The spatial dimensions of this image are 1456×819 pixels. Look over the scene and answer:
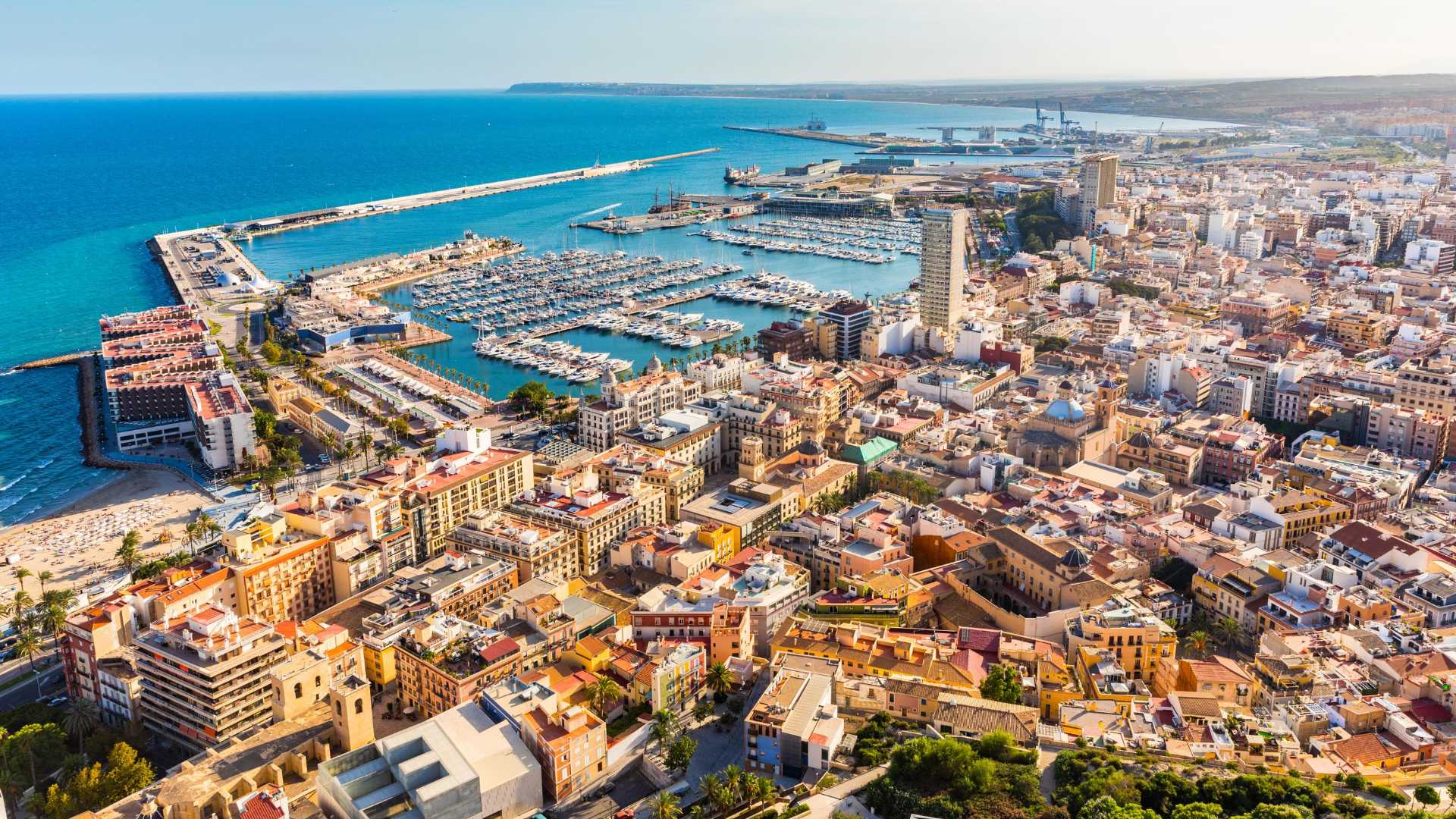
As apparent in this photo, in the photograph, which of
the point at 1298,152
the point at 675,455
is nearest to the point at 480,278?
the point at 675,455

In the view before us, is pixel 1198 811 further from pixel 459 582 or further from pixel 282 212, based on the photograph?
pixel 282 212

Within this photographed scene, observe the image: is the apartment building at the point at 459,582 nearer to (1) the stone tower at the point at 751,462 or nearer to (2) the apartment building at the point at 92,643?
(2) the apartment building at the point at 92,643

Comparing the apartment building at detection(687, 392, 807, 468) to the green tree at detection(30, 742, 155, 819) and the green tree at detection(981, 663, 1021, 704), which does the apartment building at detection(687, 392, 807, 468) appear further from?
the green tree at detection(30, 742, 155, 819)

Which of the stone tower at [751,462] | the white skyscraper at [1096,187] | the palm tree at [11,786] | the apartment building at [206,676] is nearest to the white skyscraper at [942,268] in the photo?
the stone tower at [751,462]

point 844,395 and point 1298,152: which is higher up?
point 1298,152

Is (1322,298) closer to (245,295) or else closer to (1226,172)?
(1226,172)

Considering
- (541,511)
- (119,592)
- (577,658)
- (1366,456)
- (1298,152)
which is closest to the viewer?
(577,658)
